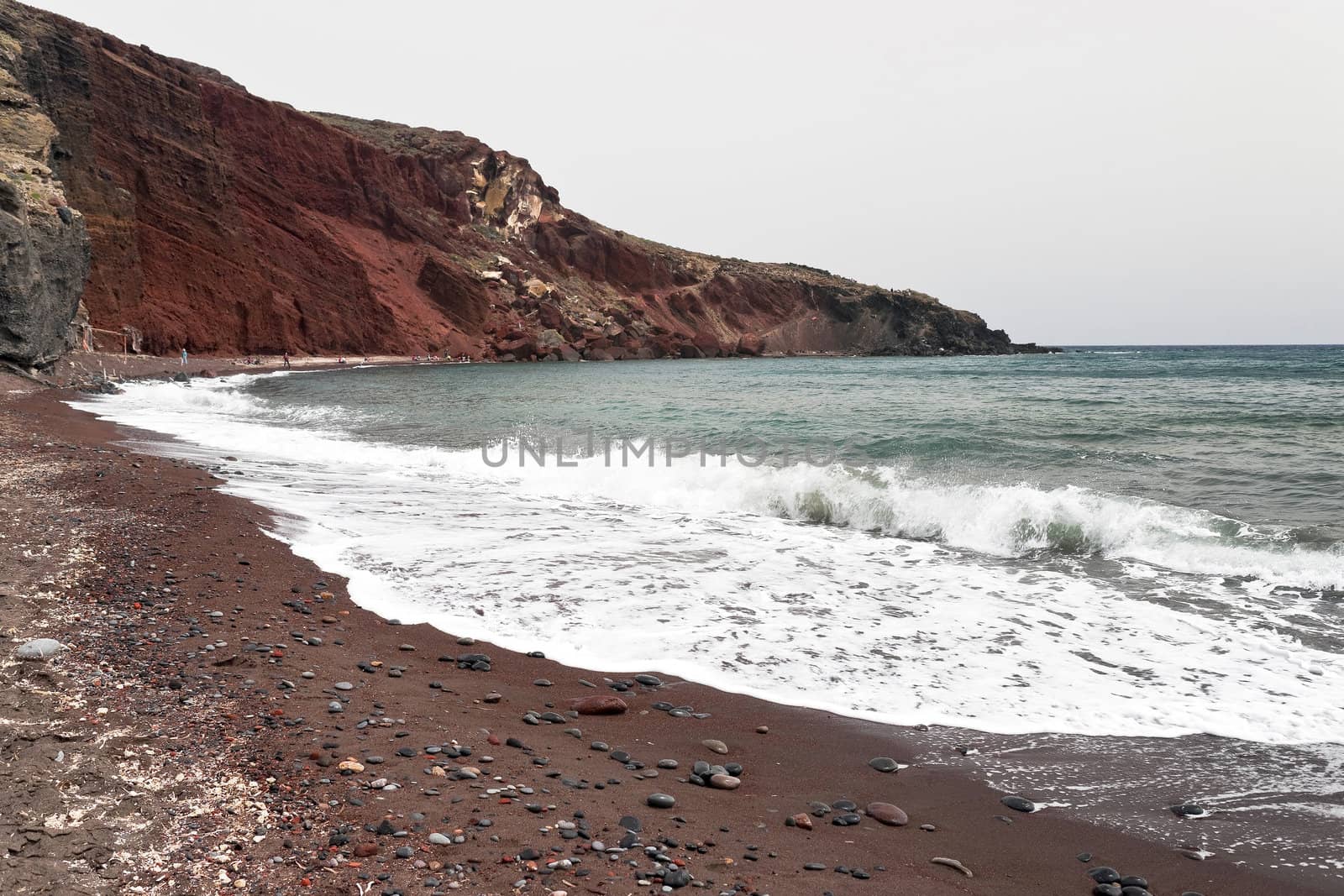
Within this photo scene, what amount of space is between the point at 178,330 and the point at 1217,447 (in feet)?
169

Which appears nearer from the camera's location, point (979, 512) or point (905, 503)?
point (979, 512)

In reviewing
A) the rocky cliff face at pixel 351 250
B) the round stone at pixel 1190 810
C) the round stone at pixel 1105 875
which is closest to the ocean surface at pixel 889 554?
the round stone at pixel 1190 810

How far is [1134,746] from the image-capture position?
4.18 meters

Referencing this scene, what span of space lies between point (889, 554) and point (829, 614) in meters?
2.35

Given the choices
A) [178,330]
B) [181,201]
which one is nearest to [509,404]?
[178,330]

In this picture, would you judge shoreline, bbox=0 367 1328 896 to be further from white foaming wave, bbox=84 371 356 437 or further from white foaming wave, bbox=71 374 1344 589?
white foaming wave, bbox=84 371 356 437

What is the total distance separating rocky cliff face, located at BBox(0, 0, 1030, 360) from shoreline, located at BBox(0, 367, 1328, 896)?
98.9ft

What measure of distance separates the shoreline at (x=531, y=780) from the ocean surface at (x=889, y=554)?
20.9 inches

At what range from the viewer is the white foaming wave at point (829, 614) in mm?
4688

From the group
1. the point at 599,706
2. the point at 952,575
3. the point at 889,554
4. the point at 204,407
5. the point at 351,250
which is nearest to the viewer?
the point at 599,706

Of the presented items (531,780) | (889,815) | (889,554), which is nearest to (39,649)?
(531,780)

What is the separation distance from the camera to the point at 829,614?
20.1 feet

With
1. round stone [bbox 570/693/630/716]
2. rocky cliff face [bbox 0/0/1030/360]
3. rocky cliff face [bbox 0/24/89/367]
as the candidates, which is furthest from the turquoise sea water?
rocky cliff face [bbox 0/0/1030/360]

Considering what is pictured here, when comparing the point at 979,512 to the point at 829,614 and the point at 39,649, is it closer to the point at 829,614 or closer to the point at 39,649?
the point at 829,614
